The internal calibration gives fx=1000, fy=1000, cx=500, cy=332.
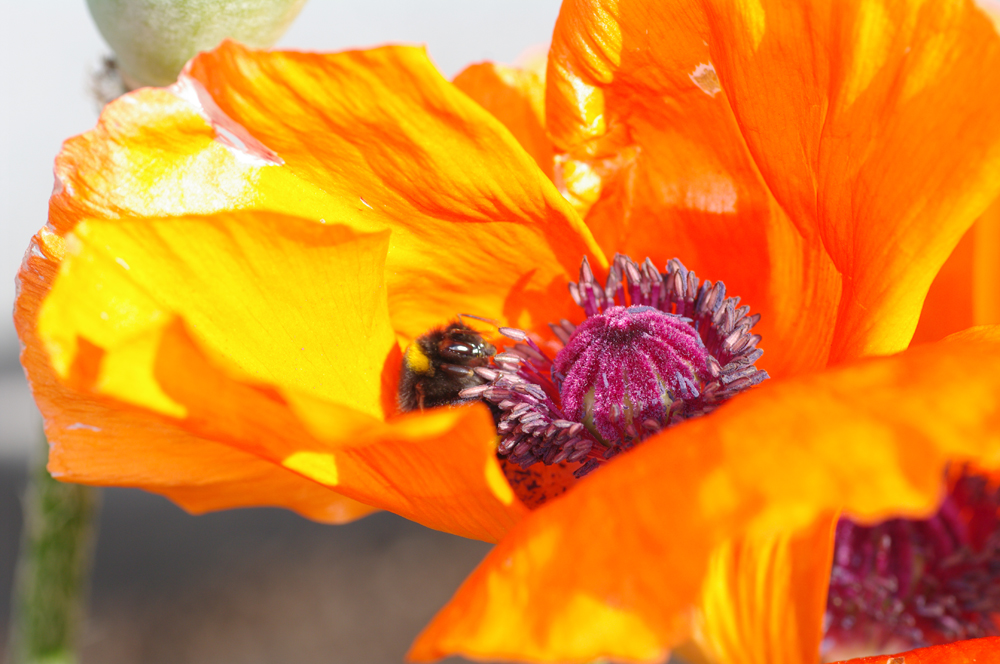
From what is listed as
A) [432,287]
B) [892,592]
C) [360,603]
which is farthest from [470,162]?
[360,603]

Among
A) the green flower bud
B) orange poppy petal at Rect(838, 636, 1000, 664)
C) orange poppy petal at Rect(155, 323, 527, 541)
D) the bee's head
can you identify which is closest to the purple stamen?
orange poppy petal at Rect(838, 636, 1000, 664)

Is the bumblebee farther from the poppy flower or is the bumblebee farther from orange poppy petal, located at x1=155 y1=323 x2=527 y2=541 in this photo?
orange poppy petal, located at x1=155 y1=323 x2=527 y2=541

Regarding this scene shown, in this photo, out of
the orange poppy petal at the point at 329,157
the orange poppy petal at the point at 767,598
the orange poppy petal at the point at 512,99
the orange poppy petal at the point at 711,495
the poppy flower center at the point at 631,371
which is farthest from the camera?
the orange poppy petal at the point at 512,99

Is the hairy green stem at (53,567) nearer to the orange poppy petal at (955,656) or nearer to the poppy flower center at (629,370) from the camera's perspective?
the poppy flower center at (629,370)

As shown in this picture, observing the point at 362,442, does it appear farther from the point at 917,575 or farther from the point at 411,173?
the point at 917,575

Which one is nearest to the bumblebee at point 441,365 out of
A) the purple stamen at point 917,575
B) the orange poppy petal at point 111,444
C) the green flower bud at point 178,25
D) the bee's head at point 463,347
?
the bee's head at point 463,347

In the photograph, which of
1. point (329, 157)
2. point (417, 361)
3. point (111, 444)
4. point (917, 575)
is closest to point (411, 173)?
point (329, 157)
